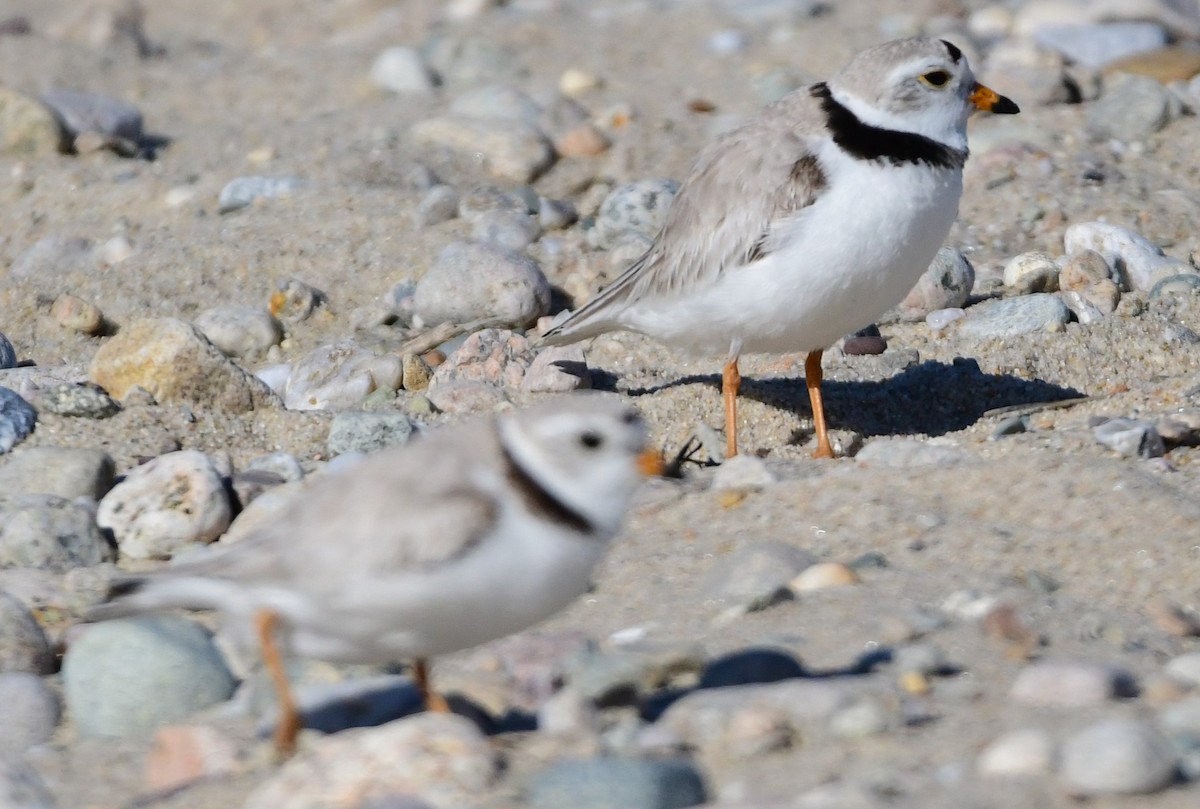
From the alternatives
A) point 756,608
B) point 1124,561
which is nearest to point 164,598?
point 756,608

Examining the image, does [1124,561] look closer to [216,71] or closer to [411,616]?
[411,616]

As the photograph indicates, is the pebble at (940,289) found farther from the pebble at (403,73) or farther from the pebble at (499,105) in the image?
the pebble at (403,73)

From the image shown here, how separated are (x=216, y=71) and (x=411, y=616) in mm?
9043

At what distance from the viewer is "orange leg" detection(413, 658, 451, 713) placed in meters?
3.39

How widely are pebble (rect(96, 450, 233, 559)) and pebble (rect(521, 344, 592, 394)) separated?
1.49m

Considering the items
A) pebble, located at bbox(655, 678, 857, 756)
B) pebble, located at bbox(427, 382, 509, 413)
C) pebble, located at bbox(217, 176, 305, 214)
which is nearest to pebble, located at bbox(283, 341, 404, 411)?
pebble, located at bbox(427, 382, 509, 413)

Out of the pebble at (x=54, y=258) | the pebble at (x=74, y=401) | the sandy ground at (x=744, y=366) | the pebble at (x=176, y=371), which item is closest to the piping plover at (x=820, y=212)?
the sandy ground at (x=744, y=366)

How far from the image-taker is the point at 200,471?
16.4ft

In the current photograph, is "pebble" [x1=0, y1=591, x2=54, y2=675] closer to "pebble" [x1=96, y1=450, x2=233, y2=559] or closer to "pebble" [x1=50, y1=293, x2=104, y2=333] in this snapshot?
"pebble" [x1=96, y1=450, x2=233, y2=559]

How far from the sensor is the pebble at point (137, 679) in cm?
373

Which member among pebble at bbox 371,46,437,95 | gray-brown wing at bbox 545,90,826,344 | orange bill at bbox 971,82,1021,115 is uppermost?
pebble at bbox 371,46,437,95

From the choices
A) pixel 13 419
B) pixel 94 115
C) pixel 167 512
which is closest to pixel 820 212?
pixel 167 512

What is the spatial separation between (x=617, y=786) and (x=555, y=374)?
3.26 meters

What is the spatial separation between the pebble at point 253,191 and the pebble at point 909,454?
4008mm
